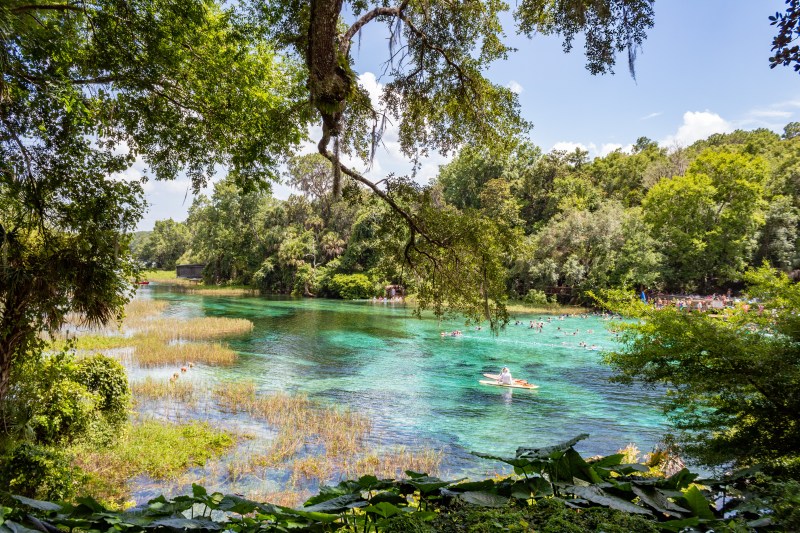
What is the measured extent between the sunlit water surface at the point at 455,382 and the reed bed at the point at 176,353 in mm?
820

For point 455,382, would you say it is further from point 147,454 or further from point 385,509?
point 385,509

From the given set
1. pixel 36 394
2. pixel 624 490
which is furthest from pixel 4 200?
pixel 624 490

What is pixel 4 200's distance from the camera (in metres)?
5.84

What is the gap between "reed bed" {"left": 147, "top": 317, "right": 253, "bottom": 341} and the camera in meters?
22.3

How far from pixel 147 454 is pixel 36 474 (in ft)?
8.89

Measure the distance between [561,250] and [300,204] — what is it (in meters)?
27.6

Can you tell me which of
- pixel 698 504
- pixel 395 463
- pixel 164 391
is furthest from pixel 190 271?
pixel 698 504

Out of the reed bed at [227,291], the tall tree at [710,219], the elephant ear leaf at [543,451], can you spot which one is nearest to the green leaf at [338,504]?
the elephant ear leaf at [543,451]

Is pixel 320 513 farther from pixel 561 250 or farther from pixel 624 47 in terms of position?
pixel 561 250

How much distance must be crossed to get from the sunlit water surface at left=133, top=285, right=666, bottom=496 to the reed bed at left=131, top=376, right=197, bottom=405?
1579mm

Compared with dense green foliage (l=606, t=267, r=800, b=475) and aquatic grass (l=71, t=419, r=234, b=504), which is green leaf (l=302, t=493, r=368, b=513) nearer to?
dense green foliage (l=606, t=267, r=800, b=475)

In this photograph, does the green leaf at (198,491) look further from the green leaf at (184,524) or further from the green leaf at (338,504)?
the green leaf at (338,504)

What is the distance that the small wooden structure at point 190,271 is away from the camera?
72000 mm

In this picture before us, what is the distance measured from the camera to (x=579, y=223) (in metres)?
38.7
